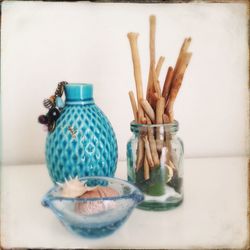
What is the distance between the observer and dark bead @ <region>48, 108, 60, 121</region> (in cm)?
44

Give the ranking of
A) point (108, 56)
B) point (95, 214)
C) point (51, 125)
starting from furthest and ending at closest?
point (108, 56) < point (51, 125) < point (95, 214)

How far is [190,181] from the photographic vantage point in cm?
51

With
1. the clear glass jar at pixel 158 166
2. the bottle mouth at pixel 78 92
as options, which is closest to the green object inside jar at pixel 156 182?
the clear glass jar at pixel 158 166

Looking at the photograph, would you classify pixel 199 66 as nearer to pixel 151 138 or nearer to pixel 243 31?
pixel 243 31

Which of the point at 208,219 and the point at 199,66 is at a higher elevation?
the point at 199,66

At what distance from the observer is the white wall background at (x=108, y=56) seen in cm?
58

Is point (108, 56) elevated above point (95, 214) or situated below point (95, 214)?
above

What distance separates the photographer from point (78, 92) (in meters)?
0.44

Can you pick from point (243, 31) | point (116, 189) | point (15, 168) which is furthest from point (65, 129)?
point (243, 31)

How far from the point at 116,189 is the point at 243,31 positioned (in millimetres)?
333

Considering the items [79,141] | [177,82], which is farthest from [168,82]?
[79,141]

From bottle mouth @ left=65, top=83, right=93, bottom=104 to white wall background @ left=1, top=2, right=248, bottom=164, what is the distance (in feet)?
0.49

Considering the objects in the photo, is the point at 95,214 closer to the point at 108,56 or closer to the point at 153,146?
the point at 153,146

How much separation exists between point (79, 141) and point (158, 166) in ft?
0.30
